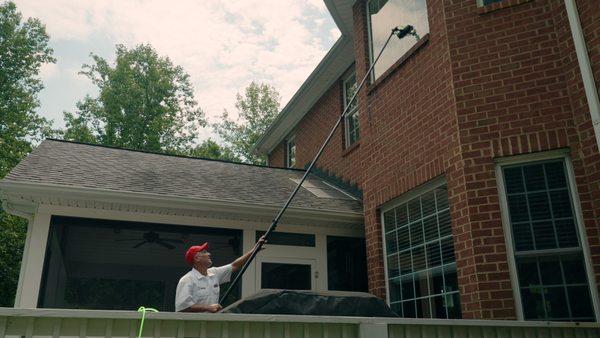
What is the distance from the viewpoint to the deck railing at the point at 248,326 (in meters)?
2.62

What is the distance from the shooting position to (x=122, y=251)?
12.0 meters

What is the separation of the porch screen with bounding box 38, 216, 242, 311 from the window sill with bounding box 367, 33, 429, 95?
9.84 ft

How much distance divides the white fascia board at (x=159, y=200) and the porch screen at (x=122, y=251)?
58cm

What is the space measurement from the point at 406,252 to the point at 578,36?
10.4ft

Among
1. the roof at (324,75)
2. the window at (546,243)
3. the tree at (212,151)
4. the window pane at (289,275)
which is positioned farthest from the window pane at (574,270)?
the tree at (212,151)

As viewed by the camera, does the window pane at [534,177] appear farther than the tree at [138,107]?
No

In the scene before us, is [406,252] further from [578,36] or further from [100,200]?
[100,200]

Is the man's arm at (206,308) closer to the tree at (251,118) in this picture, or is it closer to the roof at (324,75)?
the roof at (324,75)

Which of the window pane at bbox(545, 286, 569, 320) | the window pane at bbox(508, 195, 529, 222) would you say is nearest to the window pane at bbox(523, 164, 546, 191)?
the window pane at bbox(508, 195, 529, 222)

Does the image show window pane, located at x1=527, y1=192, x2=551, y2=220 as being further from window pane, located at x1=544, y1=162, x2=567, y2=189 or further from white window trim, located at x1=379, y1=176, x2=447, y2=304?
white window trim, located at x1=379, y1=176, x2=447, y2=304

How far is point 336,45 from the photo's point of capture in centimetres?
966

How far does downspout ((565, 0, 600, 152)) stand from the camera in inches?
173

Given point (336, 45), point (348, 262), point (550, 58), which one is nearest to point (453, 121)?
point (550, 58)

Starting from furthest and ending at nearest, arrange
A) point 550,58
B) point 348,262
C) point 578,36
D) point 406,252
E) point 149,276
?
point 149,276 → point 348,262 → point 406,252 → point 550,58 → point 578,36
